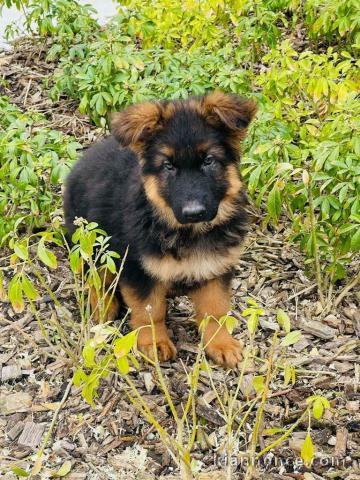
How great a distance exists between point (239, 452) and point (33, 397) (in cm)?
119

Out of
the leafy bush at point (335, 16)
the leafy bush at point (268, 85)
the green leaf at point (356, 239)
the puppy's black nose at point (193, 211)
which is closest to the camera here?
the puppy's black nose at point (193, 211)

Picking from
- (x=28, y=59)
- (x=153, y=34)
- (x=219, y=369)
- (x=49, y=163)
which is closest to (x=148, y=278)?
(x=219, y=369)

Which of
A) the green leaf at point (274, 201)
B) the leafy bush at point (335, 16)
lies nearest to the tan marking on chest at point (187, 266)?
the green leaf at point (274, 201)

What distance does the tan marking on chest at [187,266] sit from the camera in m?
3.74

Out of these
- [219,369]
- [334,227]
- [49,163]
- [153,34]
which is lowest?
[219,369]

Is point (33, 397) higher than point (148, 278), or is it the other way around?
point (148, 278)

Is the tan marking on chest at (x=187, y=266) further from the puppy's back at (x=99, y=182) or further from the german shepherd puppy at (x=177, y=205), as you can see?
the puppy's back at (x=99, y=182)

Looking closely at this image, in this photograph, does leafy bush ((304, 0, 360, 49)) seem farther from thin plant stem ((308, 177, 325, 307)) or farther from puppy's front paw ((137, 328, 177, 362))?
puppy's front paw ((137, 328, 177, 362))

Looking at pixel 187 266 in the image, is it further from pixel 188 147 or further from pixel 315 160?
pixel 315 160

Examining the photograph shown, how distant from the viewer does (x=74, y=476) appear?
336 centimetres

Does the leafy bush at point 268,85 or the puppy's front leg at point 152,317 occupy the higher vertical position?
the leafy bush at point 268,85

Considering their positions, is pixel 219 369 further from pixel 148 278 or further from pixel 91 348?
pixel 91 348

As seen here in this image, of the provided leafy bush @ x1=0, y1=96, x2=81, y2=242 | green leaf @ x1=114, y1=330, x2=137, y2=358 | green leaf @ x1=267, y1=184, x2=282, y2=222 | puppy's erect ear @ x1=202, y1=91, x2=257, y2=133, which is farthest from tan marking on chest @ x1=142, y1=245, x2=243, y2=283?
green leaf @ x1=114, y1=330, x2=137, y2=358

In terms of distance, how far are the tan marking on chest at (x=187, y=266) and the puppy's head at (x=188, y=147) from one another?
0.19 meters
